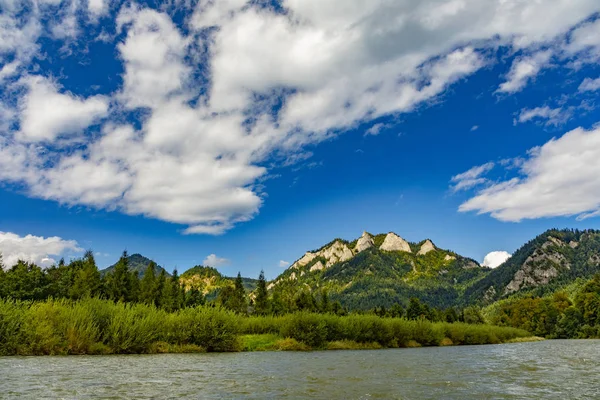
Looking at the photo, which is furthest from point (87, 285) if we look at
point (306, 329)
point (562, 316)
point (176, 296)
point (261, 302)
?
point (562, 316)

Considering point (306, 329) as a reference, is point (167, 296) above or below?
above

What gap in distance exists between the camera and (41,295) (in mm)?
89438

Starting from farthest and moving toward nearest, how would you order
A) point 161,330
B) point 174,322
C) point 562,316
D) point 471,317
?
point 471,317 → point 562,316 → point 174,322 → point 161,330

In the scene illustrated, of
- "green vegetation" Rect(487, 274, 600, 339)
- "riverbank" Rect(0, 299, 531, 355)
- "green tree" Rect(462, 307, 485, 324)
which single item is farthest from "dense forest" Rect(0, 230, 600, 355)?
"green tree" Rect(462, 307, 485, 324)

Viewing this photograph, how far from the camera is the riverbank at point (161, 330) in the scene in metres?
28.3

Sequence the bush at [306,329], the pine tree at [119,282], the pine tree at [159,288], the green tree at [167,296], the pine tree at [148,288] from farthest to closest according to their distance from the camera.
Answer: the pine tree at [159,288] < the green tree at [167,296] < the pine tree at [148,288] < the pine tree at [119,282] < the bush at [306,329]

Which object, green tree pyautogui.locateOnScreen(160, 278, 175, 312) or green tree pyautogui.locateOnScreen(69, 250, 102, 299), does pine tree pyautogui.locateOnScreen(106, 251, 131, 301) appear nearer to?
green tree pyautogui.locateOnScreen(69, 250, 102, 299)

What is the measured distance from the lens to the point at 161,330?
3744 centimetres

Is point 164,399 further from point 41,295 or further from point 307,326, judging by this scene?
point 41,295

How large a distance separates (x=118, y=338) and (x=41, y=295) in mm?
70971

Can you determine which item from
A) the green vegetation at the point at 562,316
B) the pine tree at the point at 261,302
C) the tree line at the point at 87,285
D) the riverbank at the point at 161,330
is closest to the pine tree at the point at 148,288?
the tree line at the point at 87,285

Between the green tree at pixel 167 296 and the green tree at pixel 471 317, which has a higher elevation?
the green tree at pixel 167 296

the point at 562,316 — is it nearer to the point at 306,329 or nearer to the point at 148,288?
the point at 306,329

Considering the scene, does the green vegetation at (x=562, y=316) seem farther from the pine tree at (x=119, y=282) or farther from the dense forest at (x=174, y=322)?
the pine tree at (x=119, y=282)
